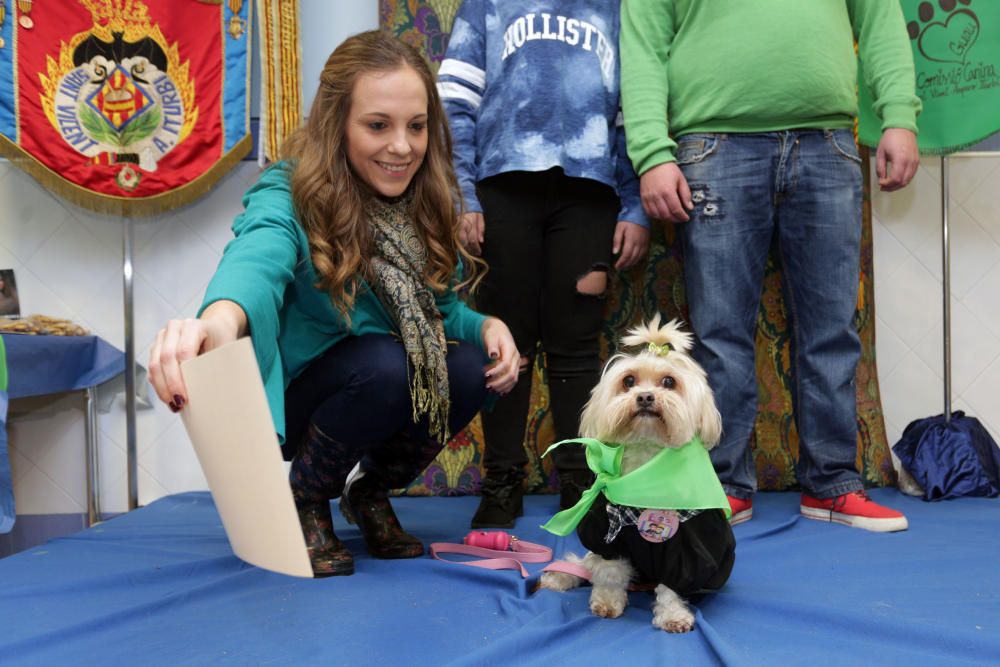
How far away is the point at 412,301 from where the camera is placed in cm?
138

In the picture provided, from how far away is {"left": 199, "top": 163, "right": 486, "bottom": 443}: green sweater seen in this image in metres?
0.94

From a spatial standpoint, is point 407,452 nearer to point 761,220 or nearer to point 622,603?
point 622,603

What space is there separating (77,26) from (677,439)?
195 centimetres

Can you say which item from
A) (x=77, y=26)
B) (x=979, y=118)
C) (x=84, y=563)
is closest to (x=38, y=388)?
(x=84, y=563)

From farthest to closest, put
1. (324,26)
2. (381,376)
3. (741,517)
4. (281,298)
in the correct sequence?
(324,26) → (741,517) → (381,376) → (281,298)

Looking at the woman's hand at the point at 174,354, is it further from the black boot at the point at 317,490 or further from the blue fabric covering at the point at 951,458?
the blue fabric covering at the point at 951,458

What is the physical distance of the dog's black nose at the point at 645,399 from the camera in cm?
111

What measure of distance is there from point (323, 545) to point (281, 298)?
0.54m

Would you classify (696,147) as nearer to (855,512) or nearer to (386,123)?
(386,123)

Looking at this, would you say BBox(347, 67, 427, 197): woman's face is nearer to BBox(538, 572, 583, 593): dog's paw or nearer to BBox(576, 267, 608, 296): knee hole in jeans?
BBox(576, 267, 608, 296): knee hole in jeans

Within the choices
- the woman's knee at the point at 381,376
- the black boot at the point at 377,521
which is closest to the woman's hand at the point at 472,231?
the woman's knee at the point at 381,376

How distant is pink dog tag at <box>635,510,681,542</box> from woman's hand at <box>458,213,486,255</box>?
850 mm

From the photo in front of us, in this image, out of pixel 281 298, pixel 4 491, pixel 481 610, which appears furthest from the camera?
pixel 4 491

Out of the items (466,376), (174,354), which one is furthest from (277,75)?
(174,354)
